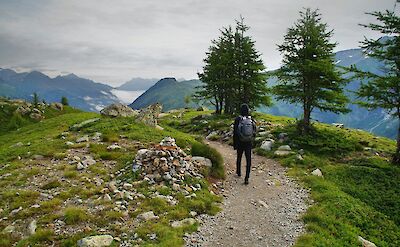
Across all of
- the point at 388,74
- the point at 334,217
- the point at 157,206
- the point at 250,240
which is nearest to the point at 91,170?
the point at 157,206

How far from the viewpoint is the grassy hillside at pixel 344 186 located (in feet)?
41.5

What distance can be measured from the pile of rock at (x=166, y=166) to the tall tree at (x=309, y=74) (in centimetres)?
1323

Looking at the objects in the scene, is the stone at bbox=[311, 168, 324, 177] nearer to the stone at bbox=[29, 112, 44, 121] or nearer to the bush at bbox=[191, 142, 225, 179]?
the bush at bbox=[191, 142, 225, 179]

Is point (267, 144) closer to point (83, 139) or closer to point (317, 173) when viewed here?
point (317, 173)

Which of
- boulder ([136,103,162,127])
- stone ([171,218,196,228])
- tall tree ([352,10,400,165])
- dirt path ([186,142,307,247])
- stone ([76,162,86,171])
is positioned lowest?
dirt path ([186,142,307,247])

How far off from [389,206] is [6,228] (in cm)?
1733

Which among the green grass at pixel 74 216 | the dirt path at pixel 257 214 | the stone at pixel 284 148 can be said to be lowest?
the dirt path at pixel 257 214

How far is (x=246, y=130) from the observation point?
54.3 ft

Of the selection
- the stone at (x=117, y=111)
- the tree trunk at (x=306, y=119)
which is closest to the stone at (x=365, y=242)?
the tree trunk at (x=306, y=119)

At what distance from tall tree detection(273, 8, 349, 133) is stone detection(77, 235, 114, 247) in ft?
66.2

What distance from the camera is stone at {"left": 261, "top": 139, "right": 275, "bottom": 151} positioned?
945 inches

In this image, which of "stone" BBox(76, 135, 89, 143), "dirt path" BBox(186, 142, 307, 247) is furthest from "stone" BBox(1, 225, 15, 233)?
"stone" BBox(76, 135, 89, 143)

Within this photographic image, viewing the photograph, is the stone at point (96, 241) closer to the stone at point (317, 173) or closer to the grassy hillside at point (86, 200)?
the grassy hillside at point (86, 200)

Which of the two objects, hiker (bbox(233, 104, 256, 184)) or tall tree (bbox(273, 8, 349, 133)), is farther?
tall tree (bbox(273, 8, 349, 133))
